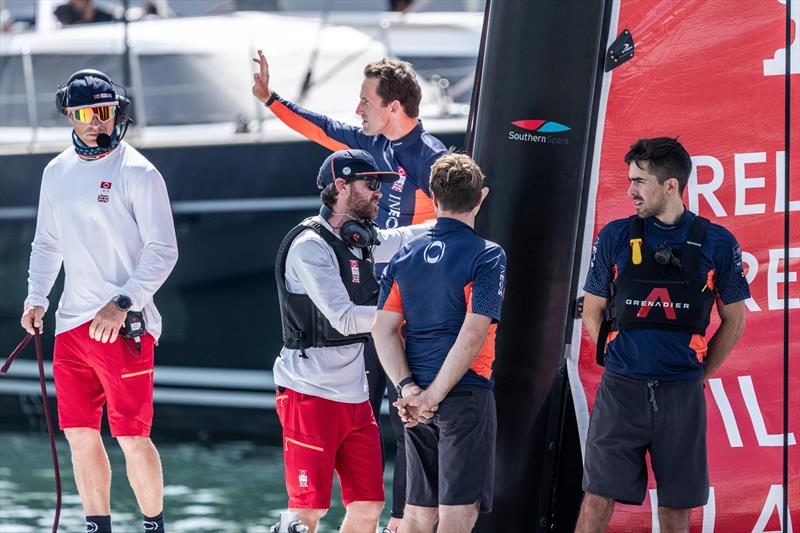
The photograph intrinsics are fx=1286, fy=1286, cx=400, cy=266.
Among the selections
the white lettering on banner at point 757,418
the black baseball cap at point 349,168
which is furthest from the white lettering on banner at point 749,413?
the black baseball cap at point 349,168

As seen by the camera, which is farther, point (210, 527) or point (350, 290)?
point (210, 527)

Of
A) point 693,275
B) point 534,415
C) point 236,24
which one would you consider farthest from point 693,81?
point 236,24

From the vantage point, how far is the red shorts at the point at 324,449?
15.1 feet

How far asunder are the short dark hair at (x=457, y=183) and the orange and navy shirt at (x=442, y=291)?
0.06 metres

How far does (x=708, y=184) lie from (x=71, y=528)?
158 inches

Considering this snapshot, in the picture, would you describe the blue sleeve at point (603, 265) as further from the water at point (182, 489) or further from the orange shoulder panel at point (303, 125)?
the water at point (182, 489)

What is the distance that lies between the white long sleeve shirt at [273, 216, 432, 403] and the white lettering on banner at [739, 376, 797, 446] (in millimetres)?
1548

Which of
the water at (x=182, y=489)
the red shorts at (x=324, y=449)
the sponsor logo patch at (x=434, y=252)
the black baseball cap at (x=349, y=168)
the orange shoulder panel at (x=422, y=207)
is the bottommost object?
the water at (x=182, y=489)

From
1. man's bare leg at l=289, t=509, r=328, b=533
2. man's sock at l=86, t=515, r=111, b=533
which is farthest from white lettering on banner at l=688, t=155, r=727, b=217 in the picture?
man's sock at l=86, t=515, r=111, b=533

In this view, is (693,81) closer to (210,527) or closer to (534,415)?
(534,415)

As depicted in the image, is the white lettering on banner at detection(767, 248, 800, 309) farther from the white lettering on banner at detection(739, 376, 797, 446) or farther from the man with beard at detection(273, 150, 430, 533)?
the man with beard at detection(273, 150, 430, 533)

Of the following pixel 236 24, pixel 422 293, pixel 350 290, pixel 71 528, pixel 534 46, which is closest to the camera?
pixel 422 293

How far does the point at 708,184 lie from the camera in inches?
202

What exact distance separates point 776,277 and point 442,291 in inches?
62.7
